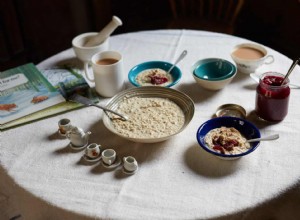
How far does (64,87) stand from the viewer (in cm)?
136

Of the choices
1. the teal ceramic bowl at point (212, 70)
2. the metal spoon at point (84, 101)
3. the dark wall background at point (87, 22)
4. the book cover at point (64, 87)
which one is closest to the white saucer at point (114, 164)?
the metal spoon at point (84, 101)

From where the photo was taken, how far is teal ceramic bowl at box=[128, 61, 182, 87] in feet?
4.38

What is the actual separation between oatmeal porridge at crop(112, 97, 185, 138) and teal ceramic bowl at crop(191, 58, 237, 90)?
0.15m

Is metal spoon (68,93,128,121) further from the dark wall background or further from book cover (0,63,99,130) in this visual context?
the dark wall background

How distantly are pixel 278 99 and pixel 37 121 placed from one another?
0.73m

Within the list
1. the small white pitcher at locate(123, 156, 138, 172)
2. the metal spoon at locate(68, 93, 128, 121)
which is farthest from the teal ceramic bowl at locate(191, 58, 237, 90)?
the small white pitcher at locate(123, 156, 138, 172)

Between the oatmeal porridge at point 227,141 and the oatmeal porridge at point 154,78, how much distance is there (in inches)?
12.9

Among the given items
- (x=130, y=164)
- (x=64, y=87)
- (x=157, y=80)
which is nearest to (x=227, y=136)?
(x=130, y=164)

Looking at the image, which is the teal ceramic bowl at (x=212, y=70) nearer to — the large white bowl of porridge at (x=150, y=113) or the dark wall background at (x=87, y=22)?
the large white bowl of porridge at (x=150, y=113)

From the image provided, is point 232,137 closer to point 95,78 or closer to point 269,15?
point 95,78

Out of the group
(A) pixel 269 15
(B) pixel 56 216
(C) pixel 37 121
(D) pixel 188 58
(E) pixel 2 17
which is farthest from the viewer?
(A) pixel 269 15

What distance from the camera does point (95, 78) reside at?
1.29 meters

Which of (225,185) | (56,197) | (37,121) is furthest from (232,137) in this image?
(37,121)

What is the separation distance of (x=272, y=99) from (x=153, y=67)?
0.48 metres
